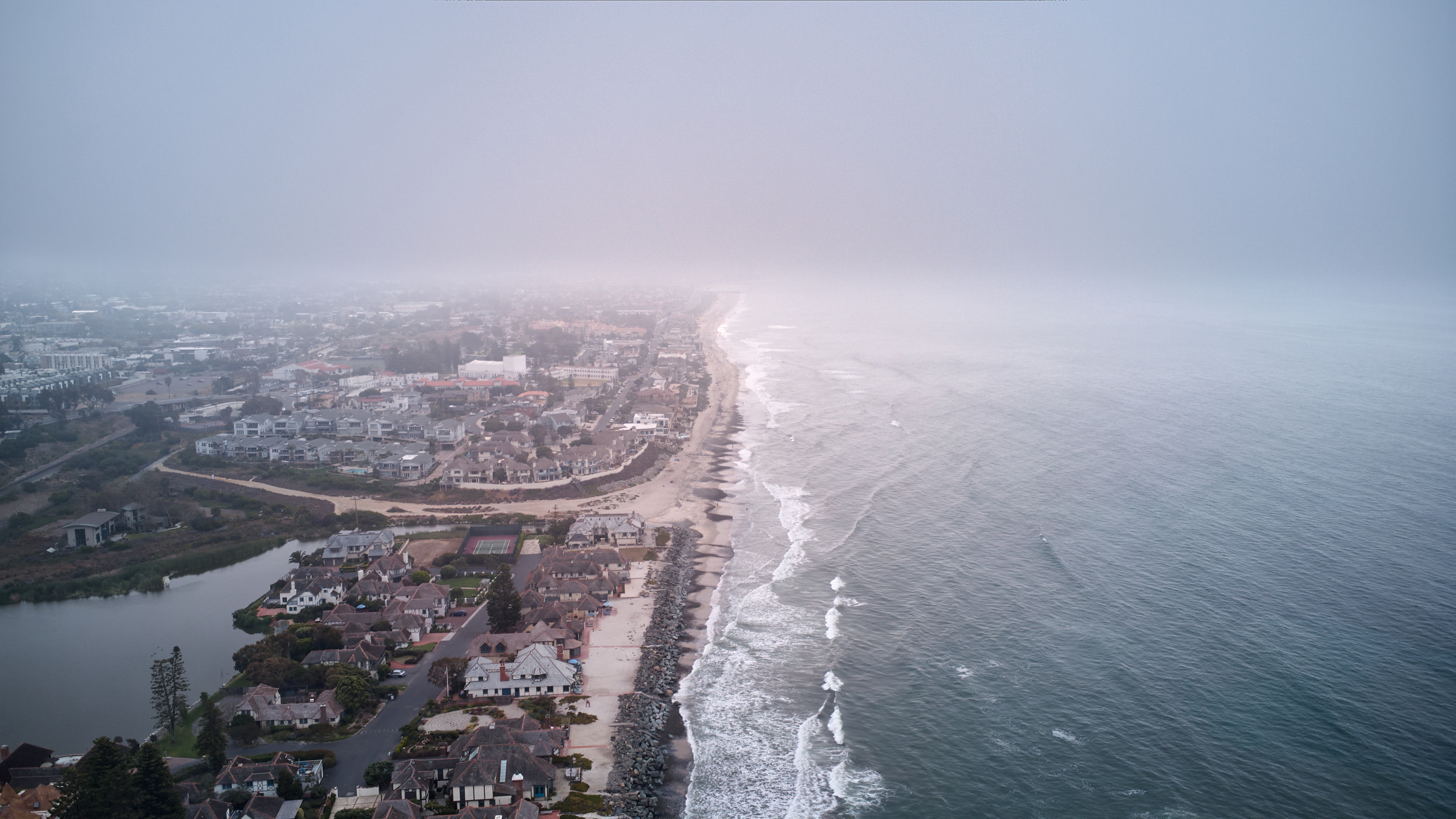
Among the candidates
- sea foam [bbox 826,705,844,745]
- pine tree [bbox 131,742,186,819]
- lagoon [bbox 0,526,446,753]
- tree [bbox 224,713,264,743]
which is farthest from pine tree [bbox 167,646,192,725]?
sea foam [bbox 826,705,844,745]

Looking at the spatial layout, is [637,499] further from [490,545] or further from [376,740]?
[376,740]

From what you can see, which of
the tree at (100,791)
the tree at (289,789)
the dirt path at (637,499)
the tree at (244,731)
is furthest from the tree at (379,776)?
the dirt path at (637,499)

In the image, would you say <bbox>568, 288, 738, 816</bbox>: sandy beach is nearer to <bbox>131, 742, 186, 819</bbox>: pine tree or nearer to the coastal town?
the coastal town

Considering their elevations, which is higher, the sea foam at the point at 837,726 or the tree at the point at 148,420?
the sea foam at the point at 837,726

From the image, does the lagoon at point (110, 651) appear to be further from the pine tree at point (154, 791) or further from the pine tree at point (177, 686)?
the pine tree at point (154, 791)

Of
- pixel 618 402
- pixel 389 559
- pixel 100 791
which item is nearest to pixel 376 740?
pixel 100 791
